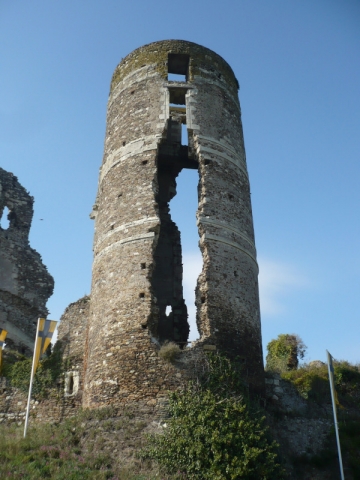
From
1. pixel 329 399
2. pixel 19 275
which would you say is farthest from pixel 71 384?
pixel 19 275

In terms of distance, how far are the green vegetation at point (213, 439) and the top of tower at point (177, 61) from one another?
34.6ft

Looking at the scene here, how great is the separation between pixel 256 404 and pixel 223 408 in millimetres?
1545

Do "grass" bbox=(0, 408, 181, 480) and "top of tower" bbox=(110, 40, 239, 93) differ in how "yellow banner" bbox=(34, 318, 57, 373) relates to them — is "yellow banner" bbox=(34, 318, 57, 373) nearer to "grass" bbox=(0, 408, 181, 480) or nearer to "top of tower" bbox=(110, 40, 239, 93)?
"grass" bbox=(0, 408, 181, 480)

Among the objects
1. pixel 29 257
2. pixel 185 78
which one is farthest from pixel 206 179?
pixel 29 257

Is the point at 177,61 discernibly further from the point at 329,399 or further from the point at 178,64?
the point at 329,399

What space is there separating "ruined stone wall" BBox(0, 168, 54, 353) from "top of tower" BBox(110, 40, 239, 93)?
341 inches

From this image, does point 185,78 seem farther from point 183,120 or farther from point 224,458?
point 224,458

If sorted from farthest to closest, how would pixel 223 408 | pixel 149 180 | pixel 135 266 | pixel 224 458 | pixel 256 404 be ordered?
pixel 149 180 → pixel 135 266 → pixel 256 404 → pixel 223 408 → pixel 224 458

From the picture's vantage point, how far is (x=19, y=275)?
79.7 feet

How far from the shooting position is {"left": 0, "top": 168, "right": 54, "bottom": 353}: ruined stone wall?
22.7 m

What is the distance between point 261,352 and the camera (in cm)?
1609

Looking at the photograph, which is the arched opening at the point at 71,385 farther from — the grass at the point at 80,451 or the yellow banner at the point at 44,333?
the grass at the point at 80,451

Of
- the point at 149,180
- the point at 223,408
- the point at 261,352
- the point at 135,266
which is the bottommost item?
the point at 223,408

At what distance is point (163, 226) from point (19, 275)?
7747mm
